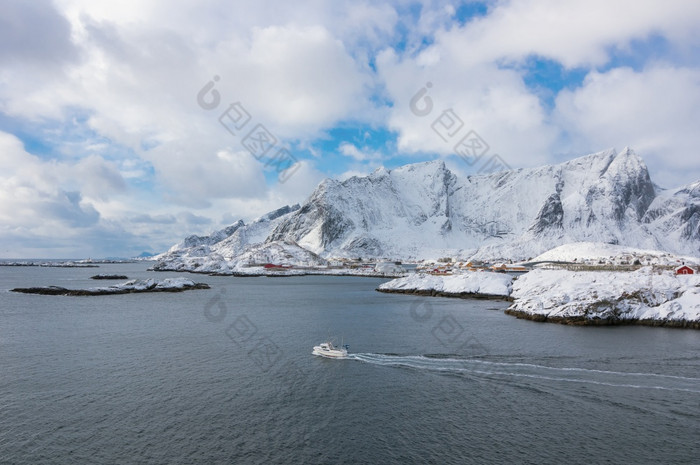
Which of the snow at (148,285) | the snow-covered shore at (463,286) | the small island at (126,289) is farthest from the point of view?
the snow at (148,285)

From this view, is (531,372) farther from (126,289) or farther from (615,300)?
(126,289)

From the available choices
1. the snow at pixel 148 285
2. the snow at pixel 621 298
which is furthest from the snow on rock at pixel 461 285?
the snow at pixel 148 285

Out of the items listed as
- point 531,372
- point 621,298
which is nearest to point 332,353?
point 531,372

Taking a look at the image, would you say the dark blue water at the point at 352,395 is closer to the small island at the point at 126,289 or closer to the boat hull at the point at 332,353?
the boat hull at the point at 332,353

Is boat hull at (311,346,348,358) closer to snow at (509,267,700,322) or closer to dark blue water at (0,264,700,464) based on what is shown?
dark blue water at (0,264,700,464)

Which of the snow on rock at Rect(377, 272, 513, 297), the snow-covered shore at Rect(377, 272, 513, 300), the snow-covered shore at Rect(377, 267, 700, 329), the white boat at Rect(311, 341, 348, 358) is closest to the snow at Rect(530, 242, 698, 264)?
the snow on rock at Rect(377, 272, 513, 297)

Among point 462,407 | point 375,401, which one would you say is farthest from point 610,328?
point 375,401
